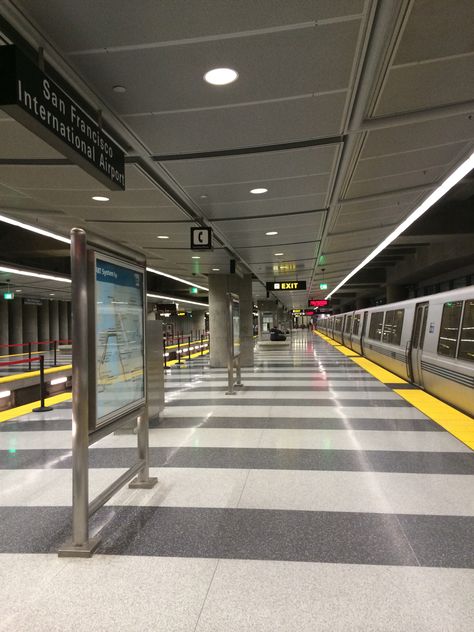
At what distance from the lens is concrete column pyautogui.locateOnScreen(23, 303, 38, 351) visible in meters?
29.7

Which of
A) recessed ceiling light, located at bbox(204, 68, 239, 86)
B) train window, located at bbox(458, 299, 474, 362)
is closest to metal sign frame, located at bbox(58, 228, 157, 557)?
recessed ceiling light, located at bbox(204, 68, 239, 86)

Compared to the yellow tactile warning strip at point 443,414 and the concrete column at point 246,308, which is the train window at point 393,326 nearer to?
the yellow tactile warning strip at point 443,414

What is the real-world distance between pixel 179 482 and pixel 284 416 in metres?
3.17

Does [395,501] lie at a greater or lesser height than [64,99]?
lesser

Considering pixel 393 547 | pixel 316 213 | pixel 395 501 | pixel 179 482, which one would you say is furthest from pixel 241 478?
pixel 316 213

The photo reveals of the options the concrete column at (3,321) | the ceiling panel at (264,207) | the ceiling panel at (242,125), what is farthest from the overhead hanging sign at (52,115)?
the concrete column at (3,321)

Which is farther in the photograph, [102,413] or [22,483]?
[22,483]

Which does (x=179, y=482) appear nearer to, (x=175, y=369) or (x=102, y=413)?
(x=102, y=413)

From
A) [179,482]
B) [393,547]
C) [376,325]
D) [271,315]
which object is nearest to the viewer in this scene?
[393,547]

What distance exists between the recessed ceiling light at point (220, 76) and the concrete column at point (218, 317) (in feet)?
36.8

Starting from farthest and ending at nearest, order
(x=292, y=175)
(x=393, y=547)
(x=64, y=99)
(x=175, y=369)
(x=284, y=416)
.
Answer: (x=175, y=369) → (x=284, y=416) → (x=292, y=175) → (x=64, y=99) → (x=393, y=547)

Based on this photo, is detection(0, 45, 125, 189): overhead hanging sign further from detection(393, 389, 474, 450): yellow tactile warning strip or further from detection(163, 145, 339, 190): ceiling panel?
detection(393, 389, 474, 450): yellow tactile warning strip

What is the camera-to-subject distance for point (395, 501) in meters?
3.76

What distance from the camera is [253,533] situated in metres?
3.25
